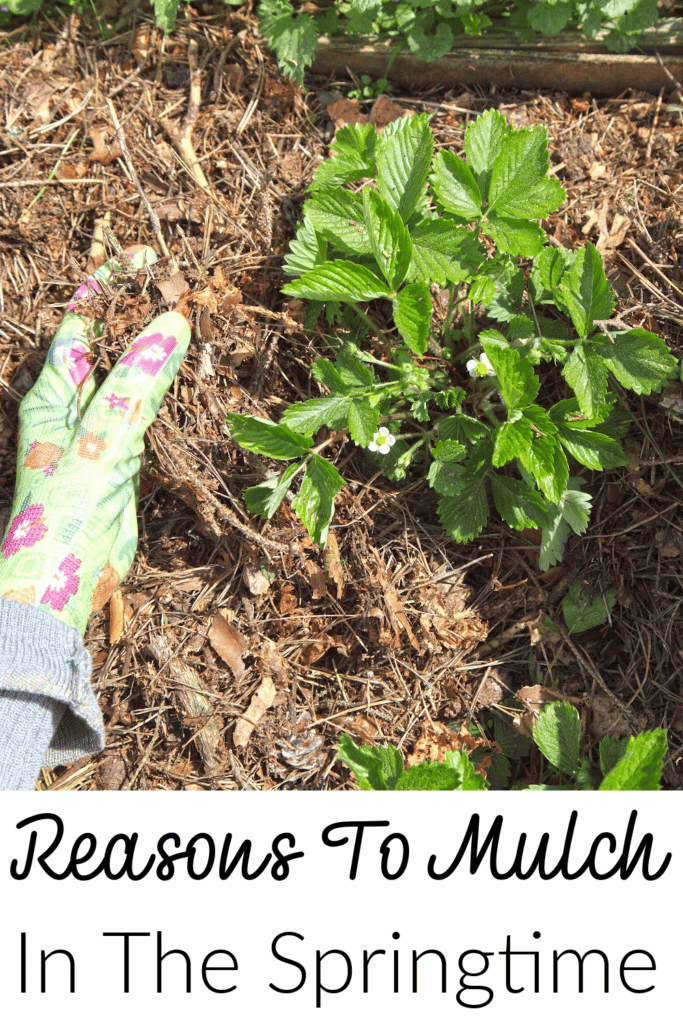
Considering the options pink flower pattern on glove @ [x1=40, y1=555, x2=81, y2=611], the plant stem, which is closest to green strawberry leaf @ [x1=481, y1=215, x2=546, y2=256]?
the plant stem

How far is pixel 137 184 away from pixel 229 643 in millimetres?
1420

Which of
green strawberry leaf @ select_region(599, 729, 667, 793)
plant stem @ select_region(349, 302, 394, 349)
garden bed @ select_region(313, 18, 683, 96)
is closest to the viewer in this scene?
green strawberry leaf @ select_region(599, 729, 667, 793)

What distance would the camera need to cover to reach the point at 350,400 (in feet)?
5.58

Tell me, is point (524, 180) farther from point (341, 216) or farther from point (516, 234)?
point (341, 216)

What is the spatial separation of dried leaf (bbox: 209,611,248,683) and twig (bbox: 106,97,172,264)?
1068 mm

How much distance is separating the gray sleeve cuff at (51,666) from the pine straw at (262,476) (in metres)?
0.14

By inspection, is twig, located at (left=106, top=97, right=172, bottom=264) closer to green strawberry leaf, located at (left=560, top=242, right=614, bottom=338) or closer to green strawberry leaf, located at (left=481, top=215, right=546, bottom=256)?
green strawberry leaf, located at (left=481, top=215, right=546, bottom=256)

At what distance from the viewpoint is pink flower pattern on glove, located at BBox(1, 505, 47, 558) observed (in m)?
2.08

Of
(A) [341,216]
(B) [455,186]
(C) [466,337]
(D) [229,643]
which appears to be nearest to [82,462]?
(D) [229,643]

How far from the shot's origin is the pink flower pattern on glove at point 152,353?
2098 millimetres

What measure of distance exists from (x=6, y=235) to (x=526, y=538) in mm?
1822

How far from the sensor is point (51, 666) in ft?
6.04

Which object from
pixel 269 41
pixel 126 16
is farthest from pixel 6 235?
pixel 269 41

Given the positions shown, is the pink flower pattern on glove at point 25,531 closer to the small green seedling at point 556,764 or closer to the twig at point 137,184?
the twig at point 137,184
